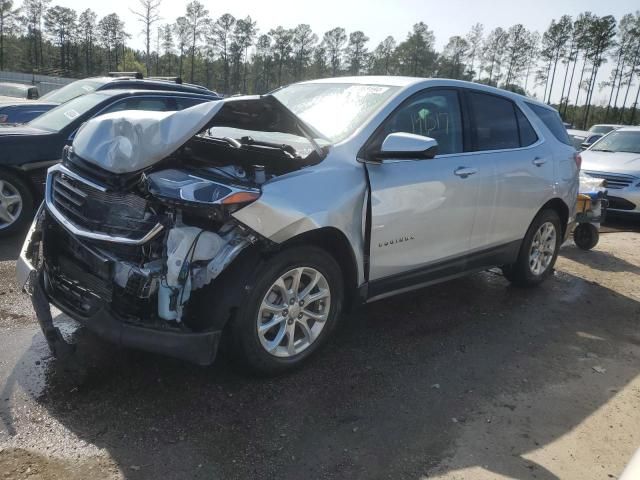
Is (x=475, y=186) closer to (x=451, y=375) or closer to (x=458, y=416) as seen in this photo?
(x=451, y=375)

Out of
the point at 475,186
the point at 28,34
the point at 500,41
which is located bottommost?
the point at 475,186

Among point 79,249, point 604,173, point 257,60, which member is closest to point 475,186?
point 79,249

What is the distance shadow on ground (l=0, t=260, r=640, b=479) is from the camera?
2.57 meters

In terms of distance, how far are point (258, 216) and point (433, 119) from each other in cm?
190

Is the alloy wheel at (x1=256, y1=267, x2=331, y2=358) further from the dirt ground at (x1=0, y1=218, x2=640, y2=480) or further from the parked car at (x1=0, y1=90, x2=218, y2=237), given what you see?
the parked car at (x1=0, y1=90, x2=218, y2=237)

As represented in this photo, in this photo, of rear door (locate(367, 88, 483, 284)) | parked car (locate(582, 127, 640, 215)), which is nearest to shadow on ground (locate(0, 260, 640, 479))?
rear door (locate(367, 88, 483, 284))

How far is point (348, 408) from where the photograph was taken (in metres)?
3.03

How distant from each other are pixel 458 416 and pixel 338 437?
754 millimetres

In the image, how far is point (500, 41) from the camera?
70375mm

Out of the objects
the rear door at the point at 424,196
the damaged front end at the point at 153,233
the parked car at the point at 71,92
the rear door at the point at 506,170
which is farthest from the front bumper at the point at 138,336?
the parked car at the point at 71,92

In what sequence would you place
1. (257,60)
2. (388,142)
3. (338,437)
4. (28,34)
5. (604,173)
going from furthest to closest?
(257,60), (28,34), (604,173), (388,142), (338,437)

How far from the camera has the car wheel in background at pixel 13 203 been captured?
18.2 feet

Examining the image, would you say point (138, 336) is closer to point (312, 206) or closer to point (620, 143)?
point (312, 206)

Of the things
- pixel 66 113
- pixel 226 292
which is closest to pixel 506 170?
pixel 226 292
